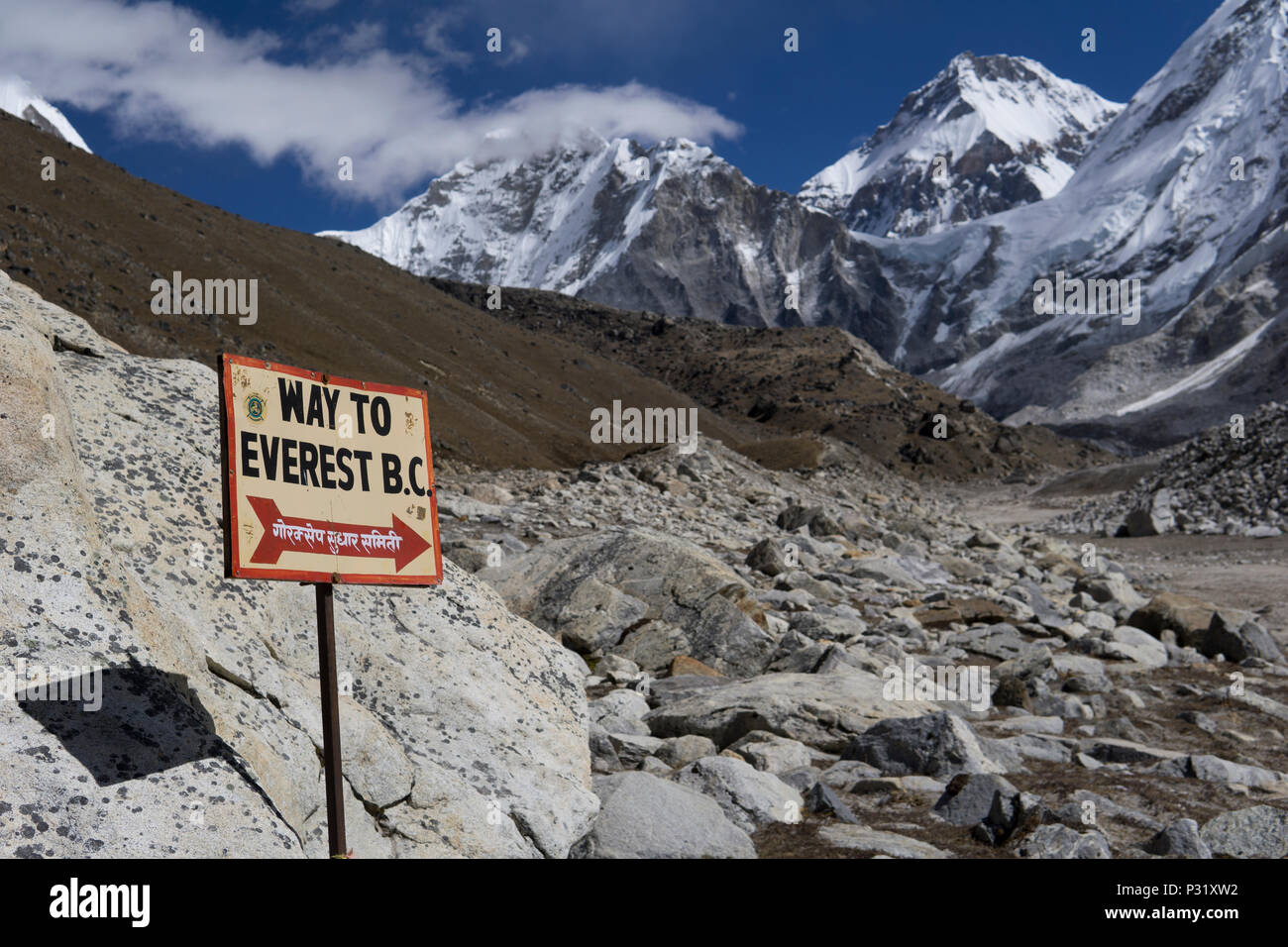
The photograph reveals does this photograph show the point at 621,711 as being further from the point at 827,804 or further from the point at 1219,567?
the point at 1219,567

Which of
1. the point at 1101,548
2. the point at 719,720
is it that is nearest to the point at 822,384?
the point at 1101,548

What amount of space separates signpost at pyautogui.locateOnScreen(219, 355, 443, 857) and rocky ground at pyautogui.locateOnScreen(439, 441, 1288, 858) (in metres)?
2.07

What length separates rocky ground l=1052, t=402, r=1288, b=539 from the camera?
32.3m

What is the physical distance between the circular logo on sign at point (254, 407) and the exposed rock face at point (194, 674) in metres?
1.04

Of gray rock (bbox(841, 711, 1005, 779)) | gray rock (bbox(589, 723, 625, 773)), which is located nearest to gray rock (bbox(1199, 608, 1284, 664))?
gray rock (bbox(841, 711, 1005, 779))

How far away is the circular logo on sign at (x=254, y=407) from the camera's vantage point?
14.3ft

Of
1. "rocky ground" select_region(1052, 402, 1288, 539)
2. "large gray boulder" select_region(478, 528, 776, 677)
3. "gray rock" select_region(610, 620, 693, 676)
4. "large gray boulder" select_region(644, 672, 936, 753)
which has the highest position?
"rocky ground" select_region(1052, 402, 1288, 539)

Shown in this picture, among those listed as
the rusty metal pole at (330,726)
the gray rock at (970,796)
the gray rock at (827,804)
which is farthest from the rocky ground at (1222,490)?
the rusty metal pole at (330,726)

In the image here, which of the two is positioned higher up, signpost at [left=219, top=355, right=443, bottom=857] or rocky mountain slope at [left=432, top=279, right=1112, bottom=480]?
rocky mountain slope at [left=432, top=279, right=1112, bottom=480]

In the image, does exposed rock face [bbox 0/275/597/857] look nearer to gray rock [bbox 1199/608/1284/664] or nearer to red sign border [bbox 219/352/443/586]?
red sign border [bbox 219/352/443/586]

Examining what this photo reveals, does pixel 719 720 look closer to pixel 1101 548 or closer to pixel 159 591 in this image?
pixel 159 591

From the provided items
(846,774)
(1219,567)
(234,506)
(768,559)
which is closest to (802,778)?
(846,774)

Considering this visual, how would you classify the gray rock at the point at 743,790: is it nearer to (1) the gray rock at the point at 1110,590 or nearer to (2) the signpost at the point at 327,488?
(2) the signpost at the point at 327,488

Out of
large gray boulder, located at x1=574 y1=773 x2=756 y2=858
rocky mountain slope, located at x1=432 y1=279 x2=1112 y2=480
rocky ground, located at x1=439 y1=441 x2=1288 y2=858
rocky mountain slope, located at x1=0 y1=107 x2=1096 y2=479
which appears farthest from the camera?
rocky mountain slope, located at x1=432 y1=279 x2=1112 y2=480
